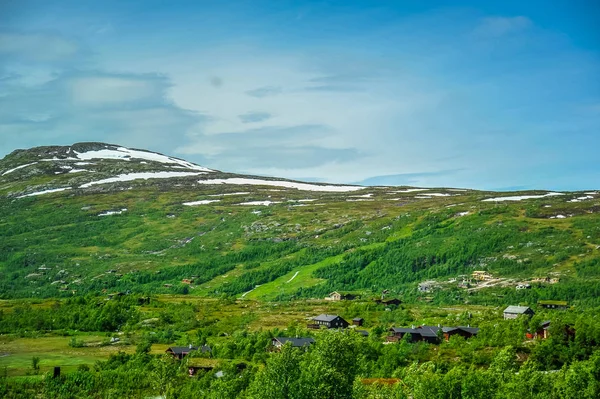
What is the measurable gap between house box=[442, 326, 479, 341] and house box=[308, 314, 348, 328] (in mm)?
17945

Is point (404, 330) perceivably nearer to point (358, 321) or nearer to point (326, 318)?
point (326, 318)

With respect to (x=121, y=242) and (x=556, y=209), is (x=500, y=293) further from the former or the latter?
(x=121, y=242)

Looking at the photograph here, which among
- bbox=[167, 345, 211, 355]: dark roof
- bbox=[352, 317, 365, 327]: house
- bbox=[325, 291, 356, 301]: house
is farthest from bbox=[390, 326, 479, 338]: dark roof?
bbox=[325, 291, 356, 301]: house

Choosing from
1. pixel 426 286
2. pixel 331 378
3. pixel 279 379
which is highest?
pixel 279 379

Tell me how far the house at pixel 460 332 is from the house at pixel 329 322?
17945mm

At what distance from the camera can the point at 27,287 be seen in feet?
470

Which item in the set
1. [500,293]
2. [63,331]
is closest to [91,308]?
[63,331]

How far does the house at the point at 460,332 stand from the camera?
80806 millimetres

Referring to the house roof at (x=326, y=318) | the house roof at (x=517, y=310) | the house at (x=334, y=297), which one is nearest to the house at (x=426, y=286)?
the house at (x=334, y=297)

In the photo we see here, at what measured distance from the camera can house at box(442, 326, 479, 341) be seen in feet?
265

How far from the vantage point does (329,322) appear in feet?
303

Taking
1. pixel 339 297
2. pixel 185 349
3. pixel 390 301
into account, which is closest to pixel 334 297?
pixel 339 297

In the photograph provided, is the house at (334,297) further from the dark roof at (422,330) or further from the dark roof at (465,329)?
the dark roof at (465,329)

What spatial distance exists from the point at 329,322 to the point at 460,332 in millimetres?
20153
